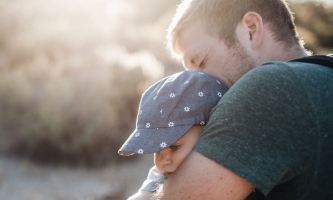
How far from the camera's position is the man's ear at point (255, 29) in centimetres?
183

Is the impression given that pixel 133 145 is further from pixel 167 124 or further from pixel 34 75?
pixel 34 75

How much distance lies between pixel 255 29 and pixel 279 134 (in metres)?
0.68

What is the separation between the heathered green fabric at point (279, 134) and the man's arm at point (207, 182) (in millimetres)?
27

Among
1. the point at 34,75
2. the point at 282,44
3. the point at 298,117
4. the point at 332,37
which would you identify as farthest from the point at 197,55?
the point at 332,37

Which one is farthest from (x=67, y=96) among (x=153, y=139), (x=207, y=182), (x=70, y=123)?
(x=207, y=182)

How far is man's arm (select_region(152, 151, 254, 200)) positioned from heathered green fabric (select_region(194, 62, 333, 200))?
1.1 inches

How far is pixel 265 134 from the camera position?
1287mm

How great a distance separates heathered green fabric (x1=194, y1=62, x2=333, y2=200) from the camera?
1278mm

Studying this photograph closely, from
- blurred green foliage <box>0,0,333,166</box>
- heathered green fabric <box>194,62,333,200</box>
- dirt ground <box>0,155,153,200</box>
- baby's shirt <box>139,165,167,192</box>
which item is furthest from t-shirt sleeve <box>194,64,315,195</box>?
blurred green foliage <box>0,0,333,166</box>

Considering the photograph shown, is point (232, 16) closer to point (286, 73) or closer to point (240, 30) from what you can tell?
point (240, 30)

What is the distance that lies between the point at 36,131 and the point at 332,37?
641 inches

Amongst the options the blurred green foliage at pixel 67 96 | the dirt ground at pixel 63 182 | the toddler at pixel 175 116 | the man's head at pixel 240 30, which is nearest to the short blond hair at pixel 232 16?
the man's head at pixel 240 30

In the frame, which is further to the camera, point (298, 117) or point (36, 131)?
point (36, 131)

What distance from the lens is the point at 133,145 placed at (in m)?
1.65
